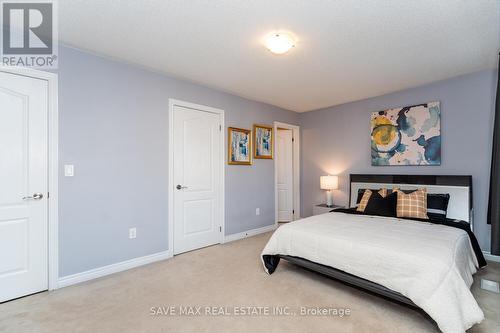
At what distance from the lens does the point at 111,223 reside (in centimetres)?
289

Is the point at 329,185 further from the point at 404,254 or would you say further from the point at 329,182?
the point at 404,254

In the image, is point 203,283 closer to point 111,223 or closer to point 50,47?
point 111,223

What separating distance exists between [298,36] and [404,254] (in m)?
2.17

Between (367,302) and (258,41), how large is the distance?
2.70 metres

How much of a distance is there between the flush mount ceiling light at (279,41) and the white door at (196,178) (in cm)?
168

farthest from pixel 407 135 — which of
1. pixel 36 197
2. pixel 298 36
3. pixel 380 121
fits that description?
pixel 36 197

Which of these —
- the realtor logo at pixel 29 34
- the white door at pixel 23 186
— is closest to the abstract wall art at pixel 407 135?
the realtor logo at pixel 29 34

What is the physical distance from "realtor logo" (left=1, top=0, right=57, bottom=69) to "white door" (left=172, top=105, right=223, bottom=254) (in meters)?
1.46

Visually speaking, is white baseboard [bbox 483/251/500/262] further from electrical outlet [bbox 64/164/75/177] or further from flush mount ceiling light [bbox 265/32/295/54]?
electrical outlet [bbox 64/164/75/177]

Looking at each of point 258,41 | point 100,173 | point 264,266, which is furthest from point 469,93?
point 100,173

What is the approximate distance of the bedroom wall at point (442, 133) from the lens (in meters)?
3.26

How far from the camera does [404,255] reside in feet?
6.48

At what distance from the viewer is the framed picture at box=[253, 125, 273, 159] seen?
460cm

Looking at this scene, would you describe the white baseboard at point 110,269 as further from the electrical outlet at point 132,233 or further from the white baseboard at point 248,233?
the white baseboard at point 248,233
